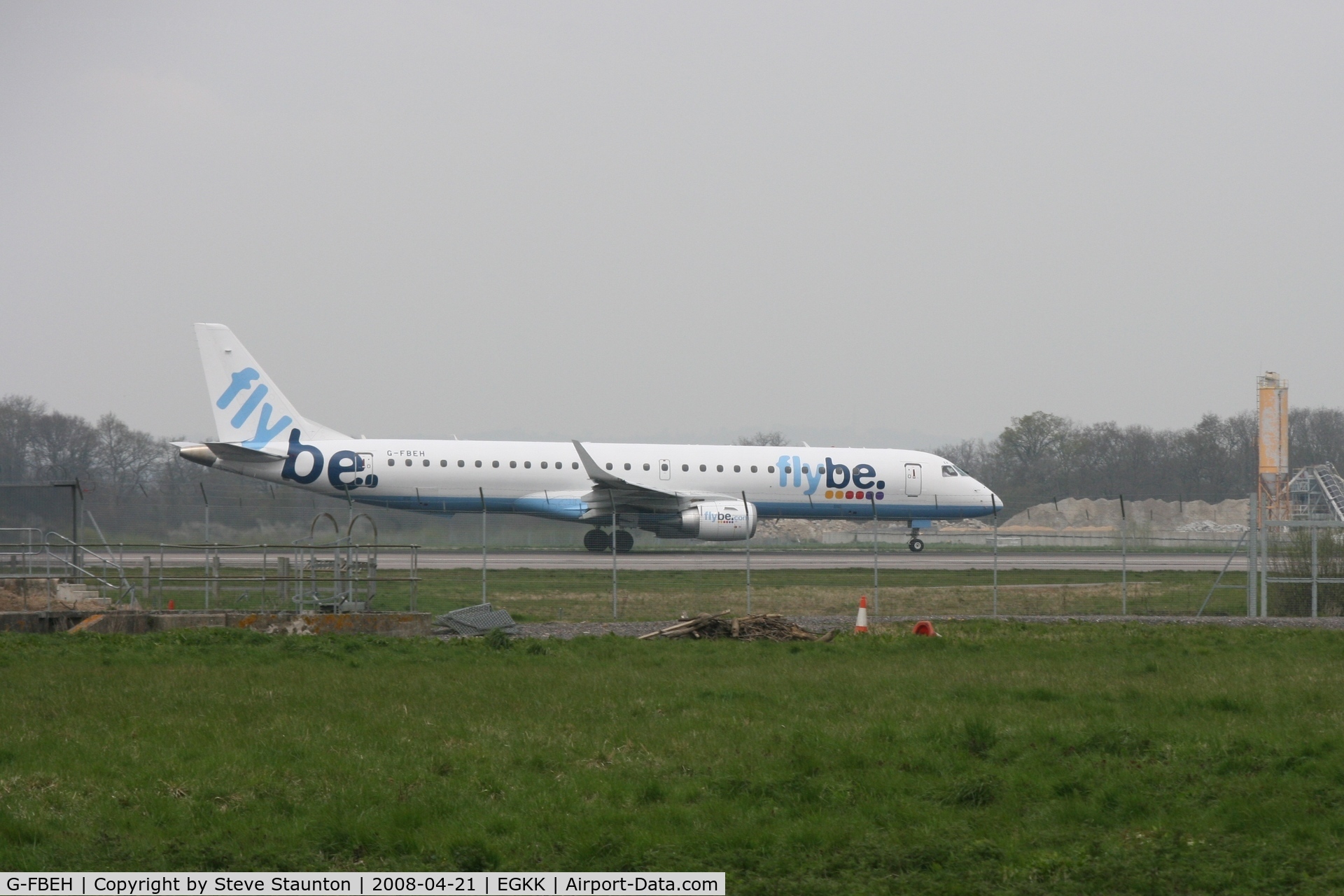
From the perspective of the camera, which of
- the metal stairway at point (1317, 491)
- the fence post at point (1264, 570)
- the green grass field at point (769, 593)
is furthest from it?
the metal stairway at point (1317, 491)

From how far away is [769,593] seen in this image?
969 inches

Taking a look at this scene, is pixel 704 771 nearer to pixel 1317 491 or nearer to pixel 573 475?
pixel 573 475

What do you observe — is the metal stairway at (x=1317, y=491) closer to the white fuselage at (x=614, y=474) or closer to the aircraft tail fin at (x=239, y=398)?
the white fuselage at (x=614, y=474)

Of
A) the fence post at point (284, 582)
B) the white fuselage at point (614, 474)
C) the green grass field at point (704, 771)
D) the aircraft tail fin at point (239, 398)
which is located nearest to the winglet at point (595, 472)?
the white fuselage at point (614, 474)

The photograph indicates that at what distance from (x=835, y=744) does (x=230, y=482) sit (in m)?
32.4

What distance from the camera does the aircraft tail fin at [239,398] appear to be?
36.8 meters

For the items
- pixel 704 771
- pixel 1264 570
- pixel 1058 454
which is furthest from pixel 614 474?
pixel 1058 454

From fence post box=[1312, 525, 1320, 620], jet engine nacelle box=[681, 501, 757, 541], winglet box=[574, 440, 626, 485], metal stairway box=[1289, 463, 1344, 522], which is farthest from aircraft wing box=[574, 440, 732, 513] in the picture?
metal stairway box=[1289, 463, 1344, 522]

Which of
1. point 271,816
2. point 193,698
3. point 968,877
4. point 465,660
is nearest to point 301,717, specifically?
point 193,698

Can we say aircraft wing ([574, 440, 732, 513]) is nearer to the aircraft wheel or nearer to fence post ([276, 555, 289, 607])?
the aircraft wheel

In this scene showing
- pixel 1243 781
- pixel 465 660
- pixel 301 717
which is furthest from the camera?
pixel 465 660

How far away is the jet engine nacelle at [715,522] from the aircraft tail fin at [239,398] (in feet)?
36.8

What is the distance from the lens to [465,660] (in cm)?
1442

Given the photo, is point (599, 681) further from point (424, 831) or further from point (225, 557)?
point (225, 557)
